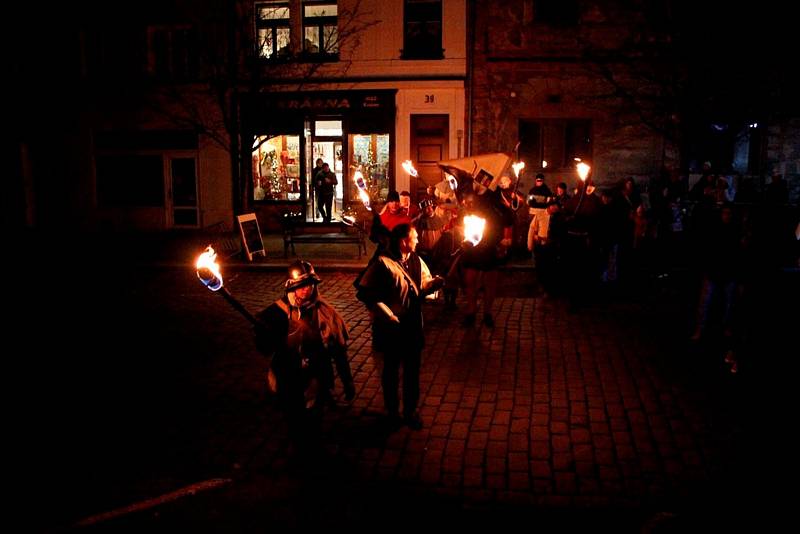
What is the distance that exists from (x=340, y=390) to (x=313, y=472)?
2.01m

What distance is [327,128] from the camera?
855 inches

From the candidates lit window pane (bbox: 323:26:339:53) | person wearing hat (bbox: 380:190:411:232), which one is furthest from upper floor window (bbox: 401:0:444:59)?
person wearing hat (bbox: 380:190:411:232)

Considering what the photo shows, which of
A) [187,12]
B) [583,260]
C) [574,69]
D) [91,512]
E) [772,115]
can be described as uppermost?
[187,12]

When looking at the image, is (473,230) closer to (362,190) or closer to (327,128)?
(362,190)

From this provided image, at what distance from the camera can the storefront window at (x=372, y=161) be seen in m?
21.2

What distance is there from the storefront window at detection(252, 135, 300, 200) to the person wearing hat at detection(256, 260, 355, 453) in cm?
1610

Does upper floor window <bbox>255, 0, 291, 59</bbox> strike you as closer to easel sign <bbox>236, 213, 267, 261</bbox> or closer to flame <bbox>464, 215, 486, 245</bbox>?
easel sign <bbox>236, 213, 267, 261</bbox>

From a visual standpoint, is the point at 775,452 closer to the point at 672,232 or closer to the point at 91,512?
the point at 91,512

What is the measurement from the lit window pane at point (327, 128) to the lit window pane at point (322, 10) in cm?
310

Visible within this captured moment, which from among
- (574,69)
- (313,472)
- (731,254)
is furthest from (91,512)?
(574,69)

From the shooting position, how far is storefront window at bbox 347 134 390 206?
69.5 feet

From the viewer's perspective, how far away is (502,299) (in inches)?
480

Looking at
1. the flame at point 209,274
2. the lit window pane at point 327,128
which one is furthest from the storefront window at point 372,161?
the flame at point 209,274

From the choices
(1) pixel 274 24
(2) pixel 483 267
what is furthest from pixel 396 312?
(1) pixel 274 24
